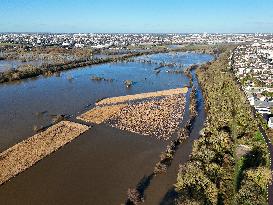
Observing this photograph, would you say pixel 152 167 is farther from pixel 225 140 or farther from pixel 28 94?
pixel 28 94

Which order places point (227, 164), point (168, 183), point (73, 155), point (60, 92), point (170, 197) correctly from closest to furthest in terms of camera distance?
point (170, 197), point (168, 183), point (227, 164), point (73, 155), point (60, 92)

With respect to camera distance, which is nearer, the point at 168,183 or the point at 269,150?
the point at 168,183

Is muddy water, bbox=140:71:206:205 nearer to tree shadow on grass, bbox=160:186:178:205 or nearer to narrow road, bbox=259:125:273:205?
tree shadow on grass, bbox=160:186:178:205

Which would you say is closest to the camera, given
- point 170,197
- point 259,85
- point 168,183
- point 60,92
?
point 170,197

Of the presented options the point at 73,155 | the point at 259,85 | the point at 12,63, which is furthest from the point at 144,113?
the point at 12,63

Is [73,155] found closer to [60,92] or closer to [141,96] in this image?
[141,96]

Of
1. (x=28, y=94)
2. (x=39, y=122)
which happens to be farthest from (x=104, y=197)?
(x=28, y=94)
